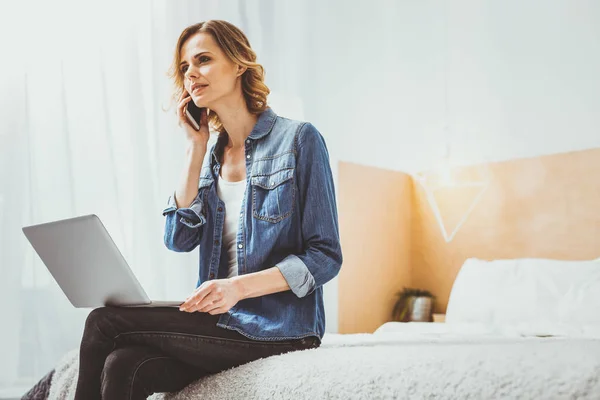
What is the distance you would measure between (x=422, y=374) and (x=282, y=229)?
54cm

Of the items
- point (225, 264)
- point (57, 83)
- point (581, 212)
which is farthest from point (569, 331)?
point (57, 83)

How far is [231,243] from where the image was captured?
1.46m

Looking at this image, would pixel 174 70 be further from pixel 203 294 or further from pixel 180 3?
pixel 180 3

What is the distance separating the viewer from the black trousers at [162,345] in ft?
4.10

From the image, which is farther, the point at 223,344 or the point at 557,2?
the point at 557,2

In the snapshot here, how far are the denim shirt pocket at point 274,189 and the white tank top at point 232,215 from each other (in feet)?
0.18

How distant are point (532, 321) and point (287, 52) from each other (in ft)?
6.05

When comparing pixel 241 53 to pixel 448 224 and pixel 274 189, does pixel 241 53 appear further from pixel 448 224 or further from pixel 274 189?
pixel 448 224

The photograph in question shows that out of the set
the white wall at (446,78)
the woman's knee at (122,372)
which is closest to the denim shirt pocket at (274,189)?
the woman's knee at (122,372)

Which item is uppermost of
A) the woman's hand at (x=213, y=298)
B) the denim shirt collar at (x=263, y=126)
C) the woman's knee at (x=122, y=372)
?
the denim shirt collar at (x=263, y=126)

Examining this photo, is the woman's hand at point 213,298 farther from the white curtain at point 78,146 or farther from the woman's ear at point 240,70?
the white curtain at point 78,146

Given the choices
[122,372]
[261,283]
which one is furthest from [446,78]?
[122,372]

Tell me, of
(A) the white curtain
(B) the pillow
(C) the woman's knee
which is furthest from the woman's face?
(B) the pillow

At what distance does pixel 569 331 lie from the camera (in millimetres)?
2146
